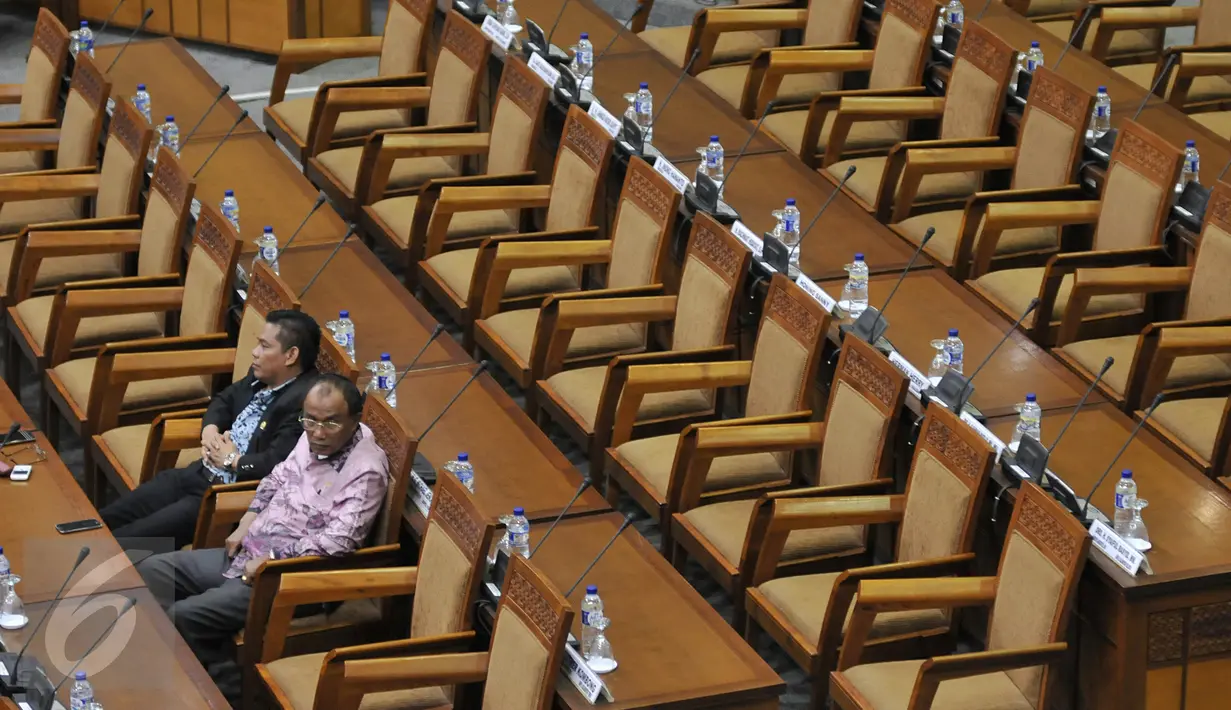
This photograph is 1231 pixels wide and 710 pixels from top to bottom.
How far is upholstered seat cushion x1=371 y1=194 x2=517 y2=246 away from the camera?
4375mm

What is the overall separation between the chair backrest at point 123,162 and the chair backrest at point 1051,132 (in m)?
1.66

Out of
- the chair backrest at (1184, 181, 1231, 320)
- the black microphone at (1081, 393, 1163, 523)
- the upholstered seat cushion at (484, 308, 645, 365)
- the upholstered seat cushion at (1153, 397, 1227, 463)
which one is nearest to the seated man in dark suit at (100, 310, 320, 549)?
the upholstered seat cushion at (484, 308, 645, 365)

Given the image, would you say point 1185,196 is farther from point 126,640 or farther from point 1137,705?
point 126,640

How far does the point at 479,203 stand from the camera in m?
4.21

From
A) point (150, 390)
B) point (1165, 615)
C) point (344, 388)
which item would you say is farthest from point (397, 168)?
point (1165, 615)

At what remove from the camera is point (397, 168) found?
4602 millimetres

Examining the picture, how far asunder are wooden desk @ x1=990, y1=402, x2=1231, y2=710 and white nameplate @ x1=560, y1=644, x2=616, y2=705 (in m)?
0.73

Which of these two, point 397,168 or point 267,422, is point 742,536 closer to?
point 267,422

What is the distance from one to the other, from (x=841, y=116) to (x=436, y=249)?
844mm

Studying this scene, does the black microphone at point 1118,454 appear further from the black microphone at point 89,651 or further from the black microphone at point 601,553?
the black microphone at point 89,651

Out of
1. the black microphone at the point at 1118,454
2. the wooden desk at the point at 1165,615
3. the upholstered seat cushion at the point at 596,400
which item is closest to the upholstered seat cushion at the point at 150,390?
the upholstered seat cushion at the point at 596,400

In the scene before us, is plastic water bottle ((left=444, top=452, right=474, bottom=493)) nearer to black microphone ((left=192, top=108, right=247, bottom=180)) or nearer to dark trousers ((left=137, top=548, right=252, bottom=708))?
dark trousers ((left=137, top=548, right=252, bottom=708))

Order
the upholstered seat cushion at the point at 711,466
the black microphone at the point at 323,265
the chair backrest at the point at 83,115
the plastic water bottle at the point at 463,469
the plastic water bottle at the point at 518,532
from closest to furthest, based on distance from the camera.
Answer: the plastic water bottle at the point at 518,532
the plastic water bottle at the point at 463,469
the upholstered seat cushion at the point at 711,466
the black microphone at the point at 323,265
the chair backrest at the point at 83,115

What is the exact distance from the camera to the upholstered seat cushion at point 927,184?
4.38 m
